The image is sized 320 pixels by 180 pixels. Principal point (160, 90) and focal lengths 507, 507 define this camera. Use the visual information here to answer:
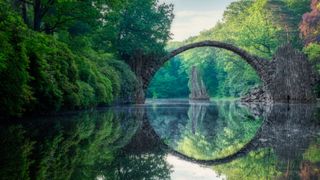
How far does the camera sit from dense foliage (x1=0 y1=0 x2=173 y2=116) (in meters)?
12.9

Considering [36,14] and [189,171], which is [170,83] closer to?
[36,14]

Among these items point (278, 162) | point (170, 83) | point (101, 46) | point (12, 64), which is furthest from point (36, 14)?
point (170, 83)

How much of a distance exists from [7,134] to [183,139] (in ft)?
10.5

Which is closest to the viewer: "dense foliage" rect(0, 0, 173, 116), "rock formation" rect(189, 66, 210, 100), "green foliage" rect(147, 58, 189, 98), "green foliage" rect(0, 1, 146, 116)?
"green foliage" rect(0, 1, 146, 116)

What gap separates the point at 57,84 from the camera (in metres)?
17.1

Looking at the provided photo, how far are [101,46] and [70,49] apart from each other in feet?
37.1

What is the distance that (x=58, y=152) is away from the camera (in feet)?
22.5

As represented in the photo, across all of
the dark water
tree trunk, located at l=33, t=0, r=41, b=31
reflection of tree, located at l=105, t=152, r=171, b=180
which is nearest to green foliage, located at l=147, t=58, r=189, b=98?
tree trunk, located at l=33, t=0, r=41, b=31

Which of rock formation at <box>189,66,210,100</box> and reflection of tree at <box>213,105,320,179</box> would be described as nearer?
reflection of tree at <box>213,105,320,179</box>

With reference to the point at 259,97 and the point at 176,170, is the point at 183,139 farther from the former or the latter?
the point at 259,97

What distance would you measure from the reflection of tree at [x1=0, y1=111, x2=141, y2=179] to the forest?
3663 mm

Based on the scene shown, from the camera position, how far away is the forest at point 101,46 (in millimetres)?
13219

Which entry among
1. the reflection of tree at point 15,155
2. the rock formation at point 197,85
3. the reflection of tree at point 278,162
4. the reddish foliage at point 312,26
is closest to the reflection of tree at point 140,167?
the reflection of tree at point 278,162

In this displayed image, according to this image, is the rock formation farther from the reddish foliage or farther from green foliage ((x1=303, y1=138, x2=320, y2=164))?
green foliage ((x1=303, y1=138, x2=320, y2=164))
